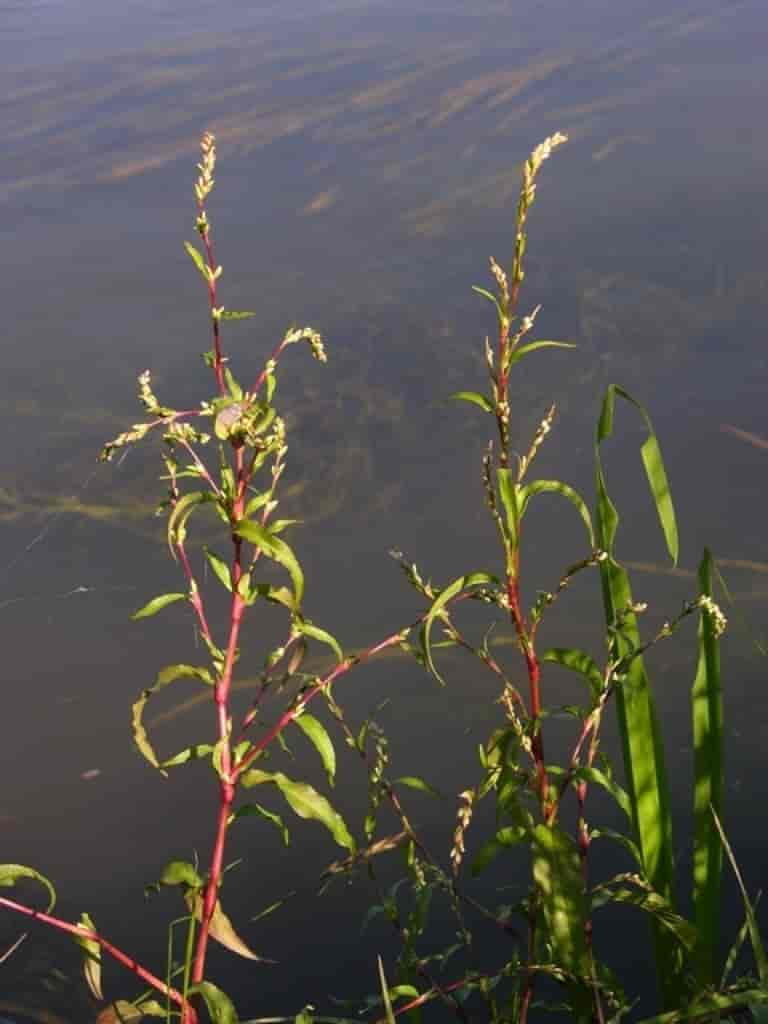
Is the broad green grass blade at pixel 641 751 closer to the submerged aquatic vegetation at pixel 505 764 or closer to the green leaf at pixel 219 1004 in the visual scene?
the submerged aquatic vegetation at pixel 505 764

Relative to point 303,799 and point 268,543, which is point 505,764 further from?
point 268,543

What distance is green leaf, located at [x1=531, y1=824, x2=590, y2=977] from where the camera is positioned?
103cm

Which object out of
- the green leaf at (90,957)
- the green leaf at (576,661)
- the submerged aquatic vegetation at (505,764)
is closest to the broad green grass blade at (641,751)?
the submerged aquatic vegetation at (505,764)

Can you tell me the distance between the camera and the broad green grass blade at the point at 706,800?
1.18 metres

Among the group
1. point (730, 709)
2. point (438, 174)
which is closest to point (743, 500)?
point (730, 709)

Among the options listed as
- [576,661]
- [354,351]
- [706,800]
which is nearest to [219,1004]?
[576,661]

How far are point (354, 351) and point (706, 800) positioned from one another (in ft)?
5.17

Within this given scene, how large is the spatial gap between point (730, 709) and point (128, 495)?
104 cm

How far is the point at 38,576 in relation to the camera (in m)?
2.14

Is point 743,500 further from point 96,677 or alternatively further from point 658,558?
point 96,677

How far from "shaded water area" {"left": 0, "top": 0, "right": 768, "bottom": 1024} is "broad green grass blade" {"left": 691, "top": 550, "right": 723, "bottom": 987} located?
24cm

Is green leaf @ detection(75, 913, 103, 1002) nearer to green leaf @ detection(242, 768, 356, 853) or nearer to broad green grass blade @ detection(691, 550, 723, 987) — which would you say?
green leaf @ detection(242, 768, 356, 853)

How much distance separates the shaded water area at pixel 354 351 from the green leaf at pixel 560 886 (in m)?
0.41

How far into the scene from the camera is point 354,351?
2.64 m
